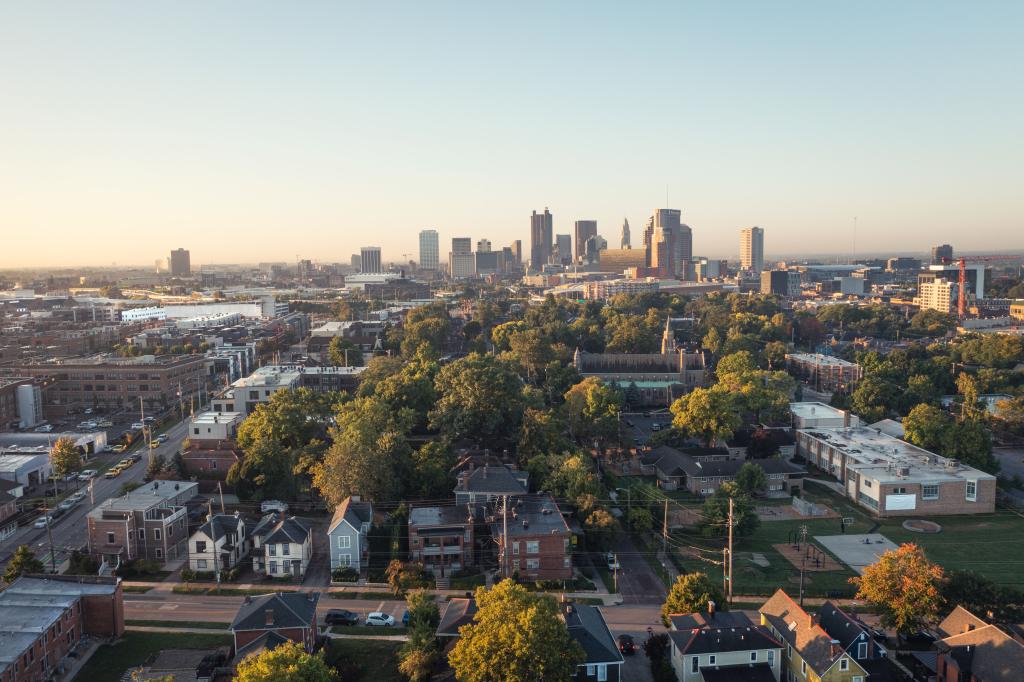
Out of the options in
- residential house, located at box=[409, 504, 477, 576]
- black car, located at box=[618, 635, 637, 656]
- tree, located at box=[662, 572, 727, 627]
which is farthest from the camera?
residential house, located at box=[409, 504, 477, 576]

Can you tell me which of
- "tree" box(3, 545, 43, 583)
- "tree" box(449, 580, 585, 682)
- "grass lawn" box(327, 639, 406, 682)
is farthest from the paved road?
"tree" box(449, 580, 585, 682)

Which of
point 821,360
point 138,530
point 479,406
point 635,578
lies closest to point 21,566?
point 138,530

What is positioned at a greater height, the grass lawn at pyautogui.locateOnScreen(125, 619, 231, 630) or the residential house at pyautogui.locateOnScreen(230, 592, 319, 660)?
the residential house at pyautogui.locateOnScreen(230, 592, 319, 660)

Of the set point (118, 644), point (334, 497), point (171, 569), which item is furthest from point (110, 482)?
point (118, 644)

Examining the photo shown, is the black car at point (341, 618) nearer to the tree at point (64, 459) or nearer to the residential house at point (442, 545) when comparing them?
the residential house at point (442, 545)

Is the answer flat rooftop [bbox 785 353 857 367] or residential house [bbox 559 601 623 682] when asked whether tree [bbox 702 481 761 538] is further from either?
flat rooftop [bbox 785 353 857 367]

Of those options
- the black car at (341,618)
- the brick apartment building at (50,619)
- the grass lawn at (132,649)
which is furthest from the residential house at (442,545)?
the brick apartment building at (50,619)

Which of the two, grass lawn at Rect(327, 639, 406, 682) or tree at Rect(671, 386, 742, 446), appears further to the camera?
tree at Rect(671, 386, 742, 446)

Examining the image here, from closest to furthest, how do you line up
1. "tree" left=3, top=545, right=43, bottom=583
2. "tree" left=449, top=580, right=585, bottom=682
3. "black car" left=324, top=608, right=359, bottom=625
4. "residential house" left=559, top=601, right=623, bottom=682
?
"tree" left=449, top=580, right=585, bottom=682
"residential house" left=559, top=601, right=623, bottom=682
"black car" left=324, top=608, right=359, bottom=625
"tree" left=3, top=545, right=43, bottom=583
